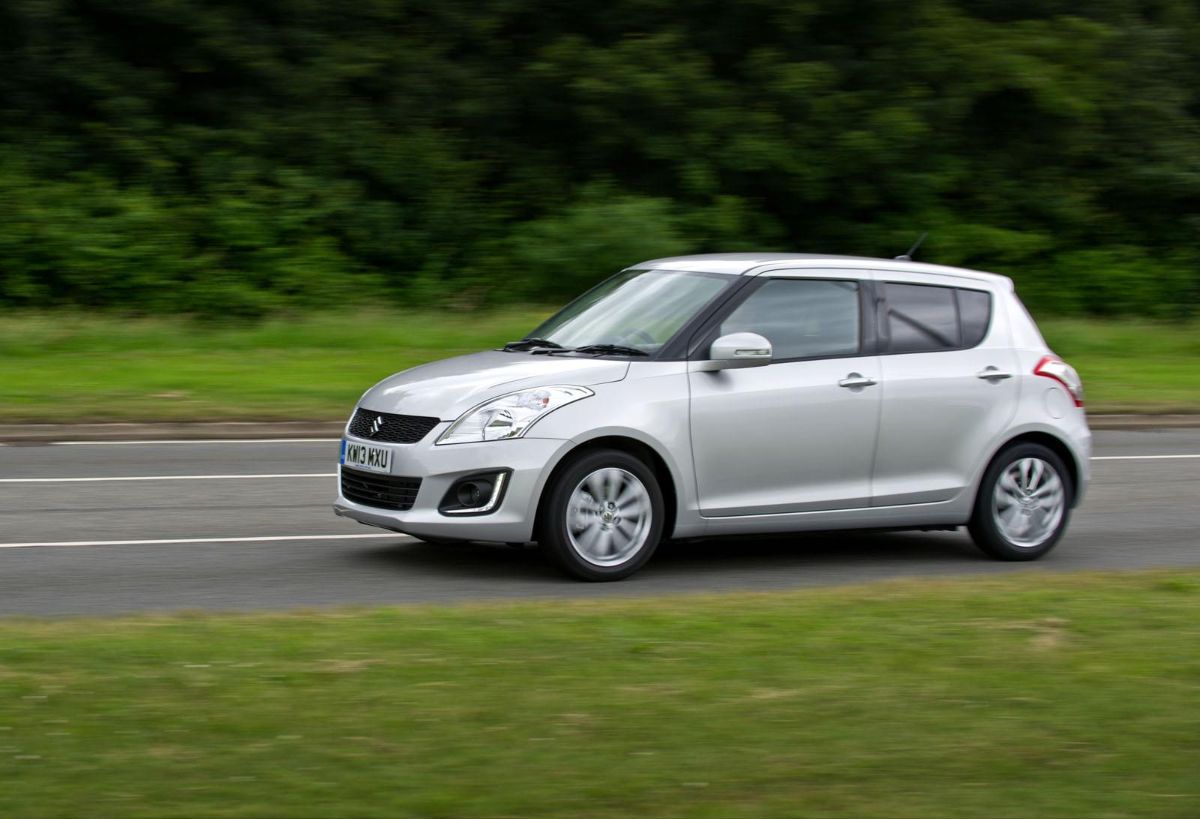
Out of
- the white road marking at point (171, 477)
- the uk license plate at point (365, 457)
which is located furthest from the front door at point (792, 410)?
the white road marking at point (171, 477)

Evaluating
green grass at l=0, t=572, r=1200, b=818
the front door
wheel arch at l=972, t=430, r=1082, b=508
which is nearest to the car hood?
the front door

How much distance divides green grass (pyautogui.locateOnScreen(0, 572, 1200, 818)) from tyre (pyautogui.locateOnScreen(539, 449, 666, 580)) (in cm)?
132

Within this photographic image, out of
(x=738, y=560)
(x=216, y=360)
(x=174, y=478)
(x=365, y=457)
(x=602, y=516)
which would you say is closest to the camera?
(x=602, y=516)

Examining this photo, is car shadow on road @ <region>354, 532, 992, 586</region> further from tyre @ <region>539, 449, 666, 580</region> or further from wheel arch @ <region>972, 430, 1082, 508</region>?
wheel arch @ <region>972, 430, 1082, 508</region>

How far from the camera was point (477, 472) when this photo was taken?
840cm

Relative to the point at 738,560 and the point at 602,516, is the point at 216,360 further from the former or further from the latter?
the point at 602,516

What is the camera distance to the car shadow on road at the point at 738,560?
9.00 m

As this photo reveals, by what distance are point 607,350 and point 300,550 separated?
7.04 ft

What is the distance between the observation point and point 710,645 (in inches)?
252

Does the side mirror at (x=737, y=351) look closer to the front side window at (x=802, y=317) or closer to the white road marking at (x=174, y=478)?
the front side window at (x=802, y=317)

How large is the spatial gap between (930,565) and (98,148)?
22005 millimetres

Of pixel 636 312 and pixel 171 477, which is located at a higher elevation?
pixel 636 312

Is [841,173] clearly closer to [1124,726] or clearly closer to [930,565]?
[930,565]

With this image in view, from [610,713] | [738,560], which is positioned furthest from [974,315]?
[610,713]
